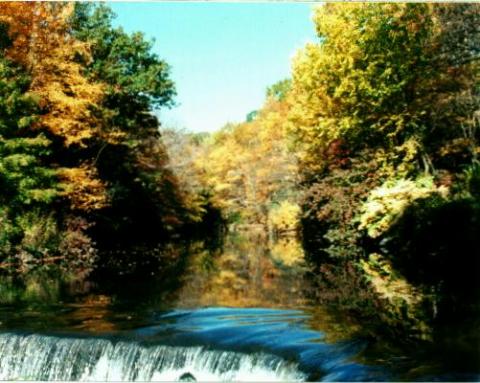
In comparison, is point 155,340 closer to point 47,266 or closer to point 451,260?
point 451,260

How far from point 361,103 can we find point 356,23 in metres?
2.55

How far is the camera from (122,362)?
25.0ft

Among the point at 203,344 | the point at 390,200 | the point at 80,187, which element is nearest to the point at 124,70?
the point at 80,187

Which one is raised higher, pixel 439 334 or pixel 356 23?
pixel 356 23

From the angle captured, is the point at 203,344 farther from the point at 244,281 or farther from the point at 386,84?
the point at 386,84

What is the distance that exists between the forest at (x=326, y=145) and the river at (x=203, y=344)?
162 centimetres

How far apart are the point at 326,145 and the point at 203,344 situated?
15.3 meters

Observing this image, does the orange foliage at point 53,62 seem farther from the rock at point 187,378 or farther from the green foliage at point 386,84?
the rock at point 187,378

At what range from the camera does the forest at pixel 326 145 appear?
14305mm

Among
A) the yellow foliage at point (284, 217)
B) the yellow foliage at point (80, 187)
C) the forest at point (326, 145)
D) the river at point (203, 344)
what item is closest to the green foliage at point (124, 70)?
the forest at point (326, 145)

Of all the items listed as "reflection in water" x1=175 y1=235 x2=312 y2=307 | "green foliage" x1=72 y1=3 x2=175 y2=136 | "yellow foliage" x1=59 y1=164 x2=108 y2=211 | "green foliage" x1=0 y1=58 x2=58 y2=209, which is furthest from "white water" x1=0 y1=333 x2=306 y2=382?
"green foliage" x1=72 y1=3 x2=175 y2=136

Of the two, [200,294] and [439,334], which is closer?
[439,334]

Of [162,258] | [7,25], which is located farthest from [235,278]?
[7,25]

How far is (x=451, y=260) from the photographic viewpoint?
14.4 meters
